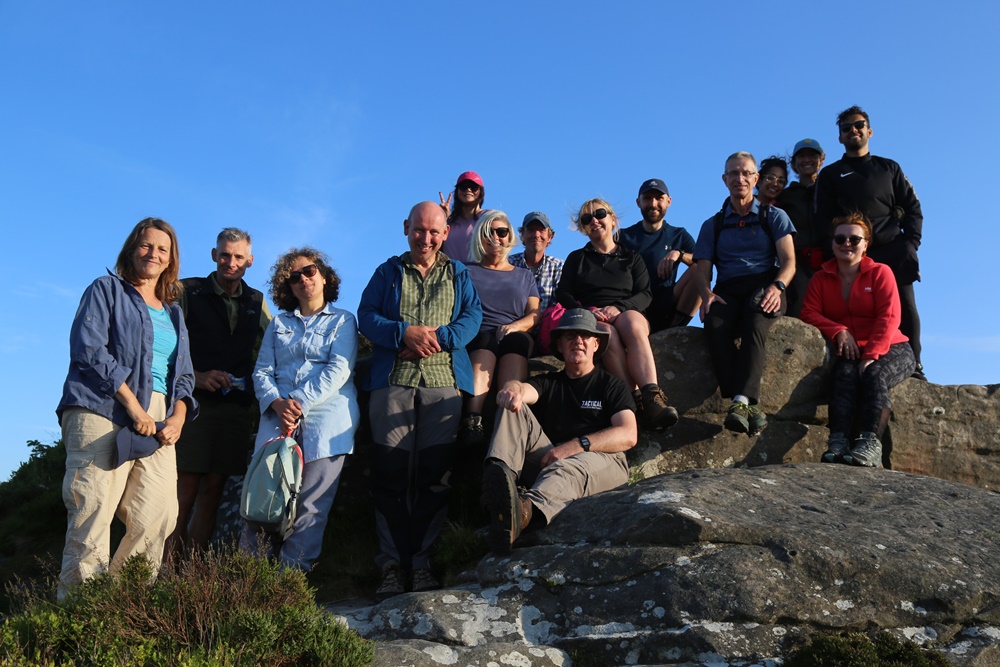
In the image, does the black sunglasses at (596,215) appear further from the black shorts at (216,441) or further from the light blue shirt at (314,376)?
the black shorts at (216,441)

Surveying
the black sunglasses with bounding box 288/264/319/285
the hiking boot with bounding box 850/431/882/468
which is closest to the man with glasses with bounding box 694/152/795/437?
the hiking boot with bounding box 850/431/882/468

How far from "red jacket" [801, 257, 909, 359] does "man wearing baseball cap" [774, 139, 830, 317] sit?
24.3 inches

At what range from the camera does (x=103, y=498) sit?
240 inches

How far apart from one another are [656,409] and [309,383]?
3.08m

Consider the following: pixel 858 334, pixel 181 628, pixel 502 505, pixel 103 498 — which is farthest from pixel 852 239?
pixel 103 498

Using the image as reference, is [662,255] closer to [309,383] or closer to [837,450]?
[837,450]

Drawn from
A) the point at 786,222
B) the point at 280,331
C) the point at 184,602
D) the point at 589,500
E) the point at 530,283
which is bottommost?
the point at 184,602

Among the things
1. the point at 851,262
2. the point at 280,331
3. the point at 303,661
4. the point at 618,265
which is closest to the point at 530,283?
the point at 618,265

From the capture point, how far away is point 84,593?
5.39m

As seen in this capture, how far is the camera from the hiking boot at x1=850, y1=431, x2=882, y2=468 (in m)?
7.98

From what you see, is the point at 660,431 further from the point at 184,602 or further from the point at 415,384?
the point at 184,602

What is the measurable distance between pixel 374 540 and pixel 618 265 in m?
3.71

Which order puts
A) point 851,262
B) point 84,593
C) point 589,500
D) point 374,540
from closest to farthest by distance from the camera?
point 84,593
point 589,500
point 374,540
point 851,262

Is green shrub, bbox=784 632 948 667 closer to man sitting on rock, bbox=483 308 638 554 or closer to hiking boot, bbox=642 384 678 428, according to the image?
man sitting on rock, bbox=483 308 638 554
